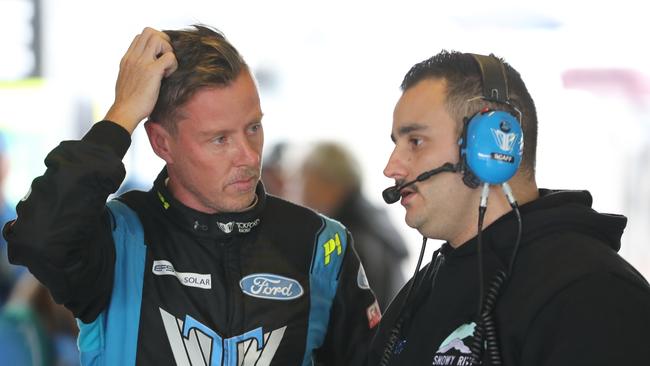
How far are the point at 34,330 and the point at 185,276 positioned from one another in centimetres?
177

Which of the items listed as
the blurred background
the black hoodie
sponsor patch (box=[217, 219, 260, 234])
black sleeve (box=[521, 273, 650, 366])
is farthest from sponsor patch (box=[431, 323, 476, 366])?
the blurred background

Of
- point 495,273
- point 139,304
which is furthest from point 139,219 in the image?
point 495,273

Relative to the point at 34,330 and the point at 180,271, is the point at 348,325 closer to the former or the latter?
the point at 180,271

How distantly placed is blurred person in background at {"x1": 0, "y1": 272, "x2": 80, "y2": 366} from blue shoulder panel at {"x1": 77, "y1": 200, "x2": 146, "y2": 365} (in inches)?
65.2

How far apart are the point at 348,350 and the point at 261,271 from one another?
0.25 metres

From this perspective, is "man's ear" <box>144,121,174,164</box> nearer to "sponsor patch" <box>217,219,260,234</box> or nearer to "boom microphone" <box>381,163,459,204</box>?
"sponsor patch" <box>217,219,260,234</box>

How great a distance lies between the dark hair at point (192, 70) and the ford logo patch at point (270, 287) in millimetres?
335

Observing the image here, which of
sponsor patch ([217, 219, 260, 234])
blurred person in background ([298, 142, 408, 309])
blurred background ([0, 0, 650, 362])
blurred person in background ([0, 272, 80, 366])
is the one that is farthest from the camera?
blurred background ([0, 0, 650, 362])

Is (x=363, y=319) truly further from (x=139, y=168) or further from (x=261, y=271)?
(x=139, y=168)

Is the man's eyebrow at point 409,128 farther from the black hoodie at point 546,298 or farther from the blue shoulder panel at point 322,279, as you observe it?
the blue shoulder panel at point 322,279

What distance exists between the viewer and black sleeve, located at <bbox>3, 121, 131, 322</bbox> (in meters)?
1.55

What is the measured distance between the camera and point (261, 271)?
6.04 feet

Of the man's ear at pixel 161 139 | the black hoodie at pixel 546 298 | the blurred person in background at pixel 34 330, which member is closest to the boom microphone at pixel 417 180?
the black hoodie at pixel 546 298

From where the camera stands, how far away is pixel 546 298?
1377 mm
